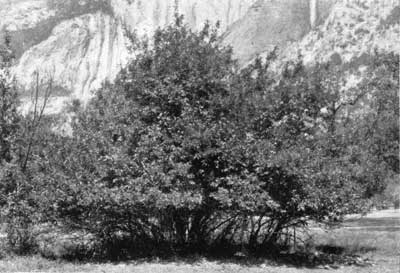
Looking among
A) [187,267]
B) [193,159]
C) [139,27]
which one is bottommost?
[187,267]

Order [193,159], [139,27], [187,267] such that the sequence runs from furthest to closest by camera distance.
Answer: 1. [139,27]
2. [193,159]
3. [187,267]

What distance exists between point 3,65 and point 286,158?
32.4 ft

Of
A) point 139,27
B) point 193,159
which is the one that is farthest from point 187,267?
point 139,27

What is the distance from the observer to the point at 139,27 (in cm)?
13775

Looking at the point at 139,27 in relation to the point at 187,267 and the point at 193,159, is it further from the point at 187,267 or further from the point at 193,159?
the point at 187,267

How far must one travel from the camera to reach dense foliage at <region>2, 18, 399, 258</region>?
12.8 m

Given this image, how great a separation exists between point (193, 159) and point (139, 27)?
5031 inches

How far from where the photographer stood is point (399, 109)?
1925 inches

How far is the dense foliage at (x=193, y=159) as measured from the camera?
41.9 ft

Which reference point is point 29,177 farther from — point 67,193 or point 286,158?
point 286,158

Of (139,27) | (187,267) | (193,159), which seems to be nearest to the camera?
(187,267)

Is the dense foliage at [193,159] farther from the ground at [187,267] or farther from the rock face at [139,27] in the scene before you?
the rock face at [139,27]

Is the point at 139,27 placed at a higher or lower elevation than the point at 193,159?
higher

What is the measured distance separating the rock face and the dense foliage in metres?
76.2
